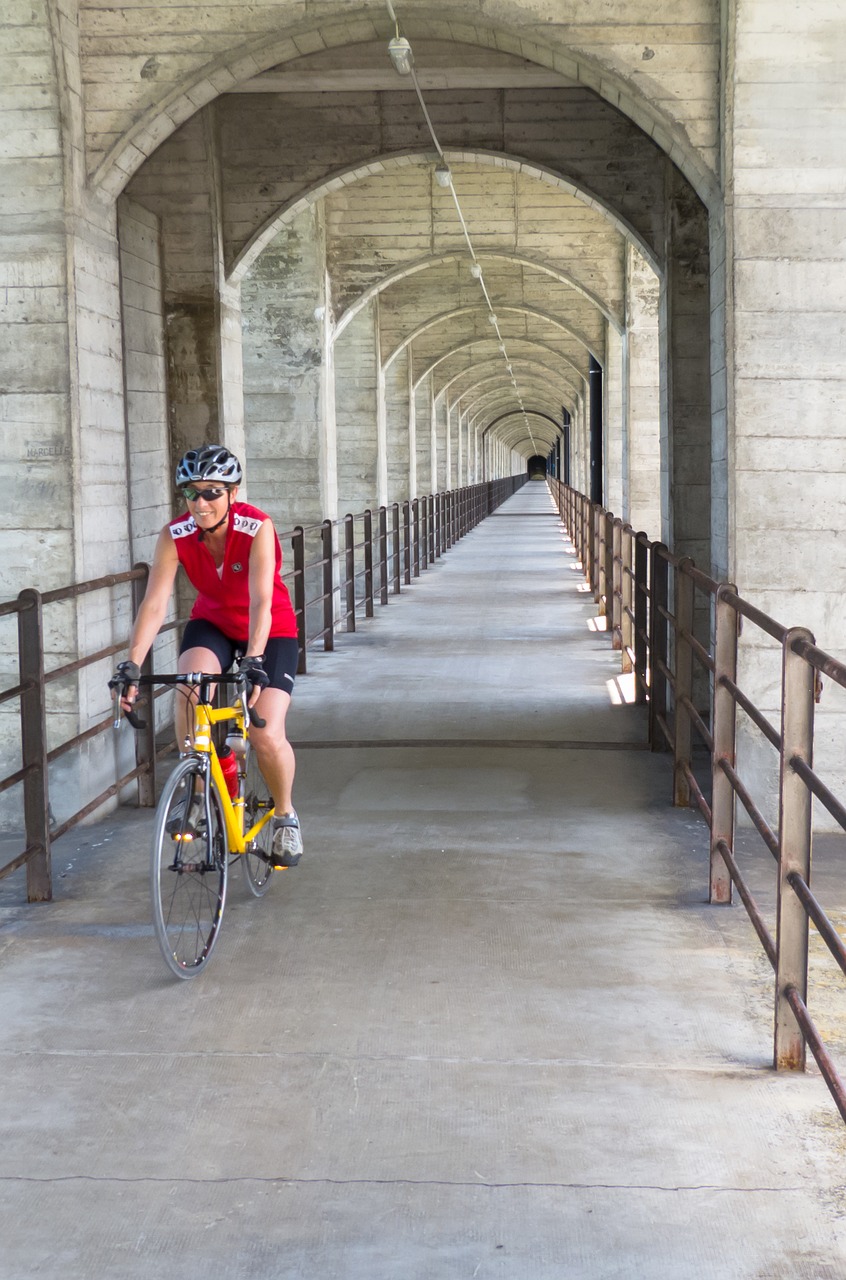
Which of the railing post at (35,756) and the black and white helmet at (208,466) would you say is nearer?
the black and white helmet at (208,466)

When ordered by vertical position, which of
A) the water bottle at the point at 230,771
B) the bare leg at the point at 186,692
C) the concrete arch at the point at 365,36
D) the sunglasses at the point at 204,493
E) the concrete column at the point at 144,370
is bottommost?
the water bottle at the point at 230,771

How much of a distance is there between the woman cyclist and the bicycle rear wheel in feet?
0.28

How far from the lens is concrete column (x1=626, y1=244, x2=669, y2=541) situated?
1485 centimetres

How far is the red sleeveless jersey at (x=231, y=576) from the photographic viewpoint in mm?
4324

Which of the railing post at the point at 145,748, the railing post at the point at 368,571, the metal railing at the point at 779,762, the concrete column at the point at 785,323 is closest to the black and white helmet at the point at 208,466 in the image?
the metal railing at the point at 779,762

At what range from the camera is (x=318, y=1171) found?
2922 mm

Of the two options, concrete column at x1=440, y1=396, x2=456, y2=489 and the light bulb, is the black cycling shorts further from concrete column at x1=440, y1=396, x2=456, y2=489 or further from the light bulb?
concrete column at x1=440, y1=396, x2=456, y2=489

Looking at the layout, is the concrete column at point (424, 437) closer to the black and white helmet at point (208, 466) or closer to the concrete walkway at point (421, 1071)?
the concrete walkway at point (421, 1071)

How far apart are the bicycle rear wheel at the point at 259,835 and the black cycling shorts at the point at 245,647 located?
283 mm

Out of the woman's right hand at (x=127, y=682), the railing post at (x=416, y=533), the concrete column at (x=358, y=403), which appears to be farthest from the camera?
the concrete column at (x=358, y=403)

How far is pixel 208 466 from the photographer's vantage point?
4.18m

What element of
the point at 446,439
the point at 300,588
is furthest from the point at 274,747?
the point at 446,439

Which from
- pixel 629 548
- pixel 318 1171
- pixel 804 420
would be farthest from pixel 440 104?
pixel 318 1171

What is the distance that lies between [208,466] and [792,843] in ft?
6.55
